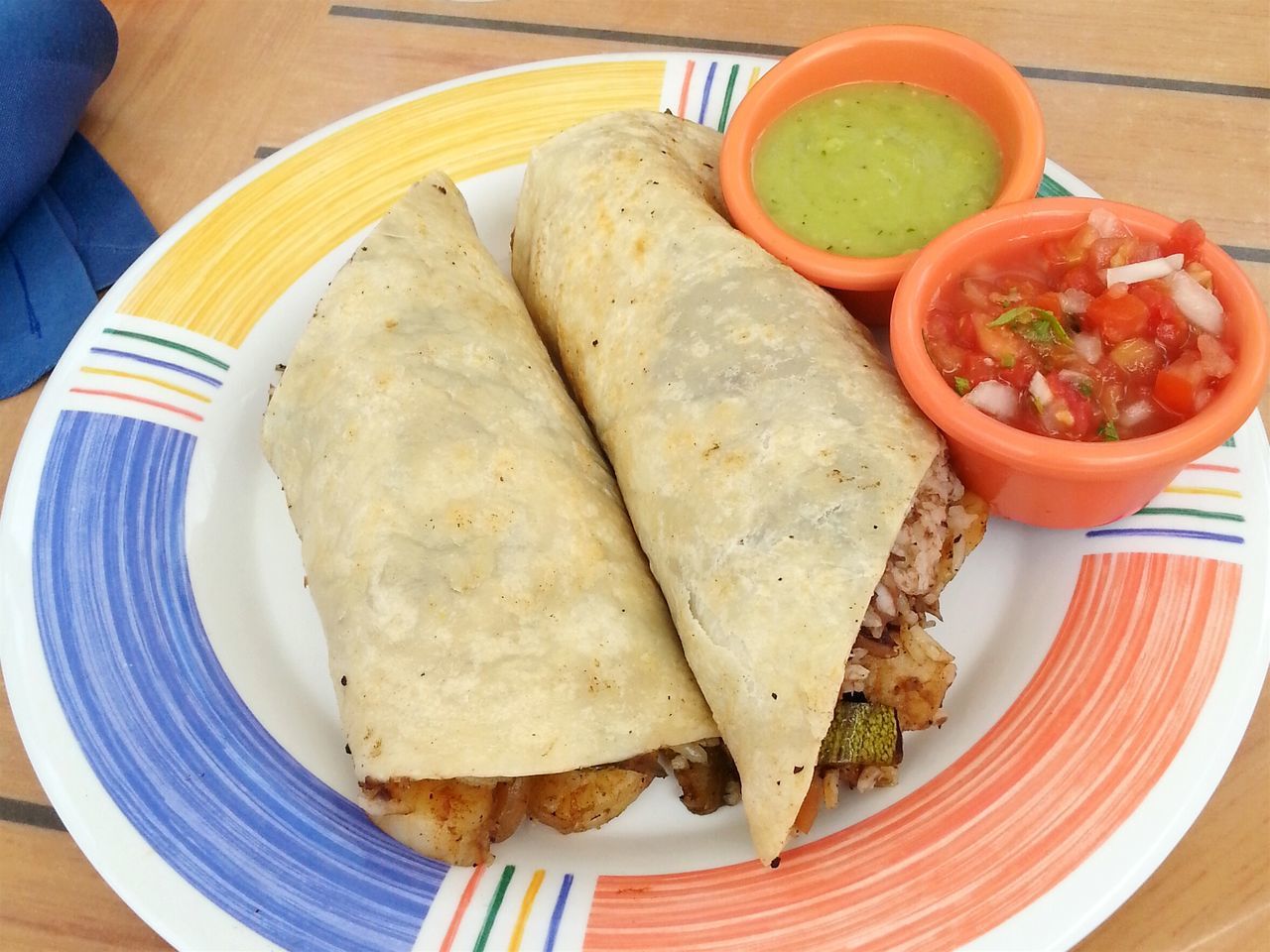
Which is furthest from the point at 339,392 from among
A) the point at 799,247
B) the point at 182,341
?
the point at 799,247

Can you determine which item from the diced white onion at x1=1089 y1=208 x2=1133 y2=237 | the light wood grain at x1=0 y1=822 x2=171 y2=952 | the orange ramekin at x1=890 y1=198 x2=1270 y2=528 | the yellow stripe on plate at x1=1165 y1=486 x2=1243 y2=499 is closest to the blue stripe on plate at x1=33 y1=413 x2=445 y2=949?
the light wood grain at x1=0 y1=822 x2=171 y2=952

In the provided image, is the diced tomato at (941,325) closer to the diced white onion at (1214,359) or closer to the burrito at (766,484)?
the burrito at (766,484)

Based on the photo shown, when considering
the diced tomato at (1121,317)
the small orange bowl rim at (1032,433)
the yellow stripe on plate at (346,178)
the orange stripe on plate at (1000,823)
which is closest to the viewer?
the orange stripe on plate at (1000,823)

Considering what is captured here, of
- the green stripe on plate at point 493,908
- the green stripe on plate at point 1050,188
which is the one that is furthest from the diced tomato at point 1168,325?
the green stripe on plate at point 493,908

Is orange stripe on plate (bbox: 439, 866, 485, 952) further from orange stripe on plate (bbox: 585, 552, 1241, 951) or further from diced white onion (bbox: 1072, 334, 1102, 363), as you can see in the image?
diced white onion (bbox: 1072, 334, 1102, 363)

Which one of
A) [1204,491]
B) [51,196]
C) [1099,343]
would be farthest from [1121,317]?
[51,196]

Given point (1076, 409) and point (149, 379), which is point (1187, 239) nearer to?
point (1076, 409)
